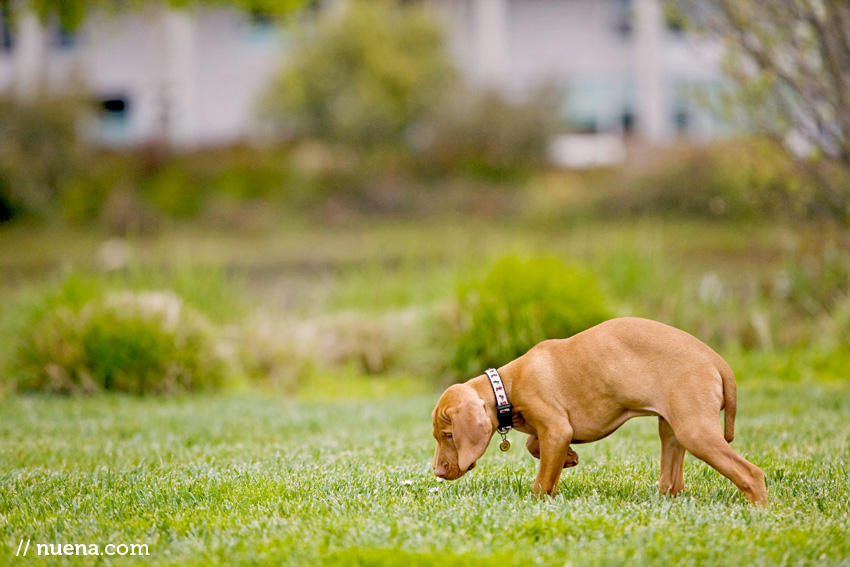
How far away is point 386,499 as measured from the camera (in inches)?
147

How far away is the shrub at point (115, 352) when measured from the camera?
7.99 metres

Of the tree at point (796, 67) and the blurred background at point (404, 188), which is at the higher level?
the tree at point (796, 67)

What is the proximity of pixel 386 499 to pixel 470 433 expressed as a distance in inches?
20.4

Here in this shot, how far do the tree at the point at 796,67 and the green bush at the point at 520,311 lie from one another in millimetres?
2892

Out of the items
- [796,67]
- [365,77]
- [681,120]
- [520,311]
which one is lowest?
[681,120]

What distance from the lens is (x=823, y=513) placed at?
138 inches

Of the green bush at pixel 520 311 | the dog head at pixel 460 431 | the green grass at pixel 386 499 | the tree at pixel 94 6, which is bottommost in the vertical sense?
the green bush at pixel 520 311

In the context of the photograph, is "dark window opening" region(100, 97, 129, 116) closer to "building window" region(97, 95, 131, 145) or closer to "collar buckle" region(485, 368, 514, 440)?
"building window" region(97, 95, 131, 145)

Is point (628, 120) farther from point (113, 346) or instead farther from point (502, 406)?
point (502, 406)

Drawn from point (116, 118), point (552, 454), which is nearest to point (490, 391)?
point (552, 454)

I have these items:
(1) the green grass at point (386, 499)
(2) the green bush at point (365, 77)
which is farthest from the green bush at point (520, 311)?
(2) the green bush at point (365, 77)

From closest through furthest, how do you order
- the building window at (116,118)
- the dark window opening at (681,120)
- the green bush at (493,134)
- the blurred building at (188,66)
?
the green bush at (493,134), the blurred building at (188,66), the dark window opening at (681,120), the building window at (116,118)

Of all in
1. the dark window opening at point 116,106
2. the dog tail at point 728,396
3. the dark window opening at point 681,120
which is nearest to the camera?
the dog tail at point 728,396

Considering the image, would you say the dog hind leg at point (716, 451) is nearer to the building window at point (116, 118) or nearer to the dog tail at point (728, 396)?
the dog tail at point (728, 396)
